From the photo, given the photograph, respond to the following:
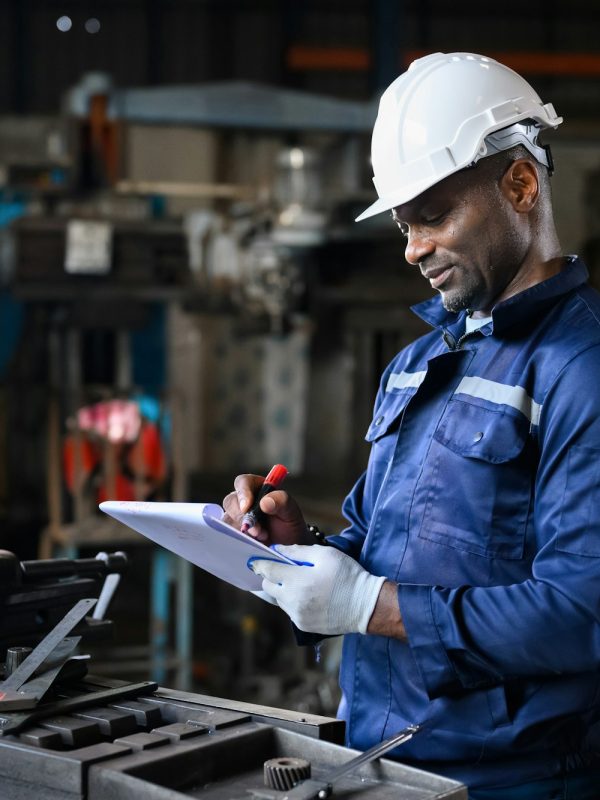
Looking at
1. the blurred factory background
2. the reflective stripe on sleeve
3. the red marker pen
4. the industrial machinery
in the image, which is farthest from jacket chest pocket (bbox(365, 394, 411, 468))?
the blurred factory background

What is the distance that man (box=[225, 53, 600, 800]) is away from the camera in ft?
4.33

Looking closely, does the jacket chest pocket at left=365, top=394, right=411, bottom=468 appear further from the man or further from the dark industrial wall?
the dark industrial wall

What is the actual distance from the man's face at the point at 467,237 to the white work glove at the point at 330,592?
0.40m

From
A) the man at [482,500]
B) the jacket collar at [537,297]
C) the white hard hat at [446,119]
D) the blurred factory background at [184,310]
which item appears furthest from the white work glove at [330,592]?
the blurred factory background at [184,310]

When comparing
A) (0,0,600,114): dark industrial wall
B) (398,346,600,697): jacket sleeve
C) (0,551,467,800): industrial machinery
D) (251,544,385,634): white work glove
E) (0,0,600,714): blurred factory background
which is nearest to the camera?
(0,551,467,800): industrial machinery

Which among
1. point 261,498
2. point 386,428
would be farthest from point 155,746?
point 386,428

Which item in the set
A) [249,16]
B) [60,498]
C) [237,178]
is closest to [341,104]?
[60,498]

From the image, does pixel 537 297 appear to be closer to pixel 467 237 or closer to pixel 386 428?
pixel 467 237

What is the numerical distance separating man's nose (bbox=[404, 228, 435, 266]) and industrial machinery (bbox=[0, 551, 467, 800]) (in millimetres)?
623

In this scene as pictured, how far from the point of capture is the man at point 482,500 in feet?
4.33

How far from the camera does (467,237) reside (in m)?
1.47

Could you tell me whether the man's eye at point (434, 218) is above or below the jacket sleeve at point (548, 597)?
above

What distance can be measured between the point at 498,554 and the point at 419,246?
16.9 inches

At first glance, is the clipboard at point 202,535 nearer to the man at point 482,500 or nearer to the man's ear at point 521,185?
the man at point 482,500
